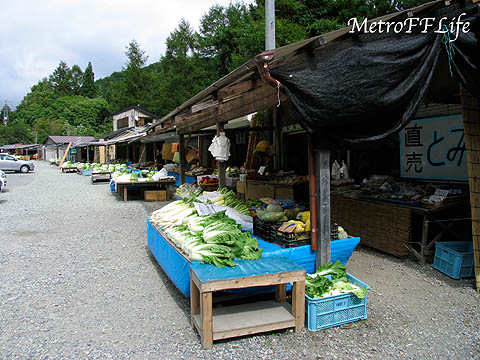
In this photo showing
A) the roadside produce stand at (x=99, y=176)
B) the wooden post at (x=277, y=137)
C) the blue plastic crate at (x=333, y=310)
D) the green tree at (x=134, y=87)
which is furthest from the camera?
the green tree at (x=134, y=87)

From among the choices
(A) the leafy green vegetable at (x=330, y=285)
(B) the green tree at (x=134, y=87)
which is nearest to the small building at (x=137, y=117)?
(B) the green tree at (x=134, y=87)

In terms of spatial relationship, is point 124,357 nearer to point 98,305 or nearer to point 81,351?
point 81,351

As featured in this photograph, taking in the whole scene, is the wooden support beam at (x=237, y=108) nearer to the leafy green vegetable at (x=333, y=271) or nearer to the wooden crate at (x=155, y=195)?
the leafy green vegetable at (x=333, y=271)

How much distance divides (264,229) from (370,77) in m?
2.28

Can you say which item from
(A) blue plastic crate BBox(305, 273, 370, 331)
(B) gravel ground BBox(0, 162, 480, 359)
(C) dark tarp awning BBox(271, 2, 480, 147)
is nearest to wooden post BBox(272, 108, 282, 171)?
(B) gravel ground BBox(0, 162, 480, 359)

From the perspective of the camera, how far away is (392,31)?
3.85 metres

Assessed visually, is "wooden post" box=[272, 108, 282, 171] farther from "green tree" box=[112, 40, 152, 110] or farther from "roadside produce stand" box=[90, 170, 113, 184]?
"green tree" box=[112, 40, 152, 110]

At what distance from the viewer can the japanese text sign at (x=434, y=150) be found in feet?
20.2

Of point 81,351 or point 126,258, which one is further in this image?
point 126,258

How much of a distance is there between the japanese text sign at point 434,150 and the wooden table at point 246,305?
4321 mm

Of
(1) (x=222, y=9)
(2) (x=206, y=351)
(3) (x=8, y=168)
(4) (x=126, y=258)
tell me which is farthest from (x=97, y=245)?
(1) (x=222, y=9)

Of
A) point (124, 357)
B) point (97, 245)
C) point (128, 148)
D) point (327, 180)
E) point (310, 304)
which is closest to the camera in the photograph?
point (124, 357)

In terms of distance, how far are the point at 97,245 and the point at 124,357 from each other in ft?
14.1

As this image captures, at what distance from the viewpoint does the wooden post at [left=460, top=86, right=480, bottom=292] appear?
4.44 meters
